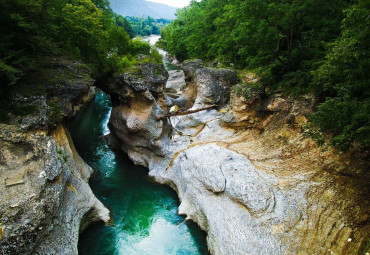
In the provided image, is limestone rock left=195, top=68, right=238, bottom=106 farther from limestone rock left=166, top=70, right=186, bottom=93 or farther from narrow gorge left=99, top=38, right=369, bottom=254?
limestone rock left=166, top=70, right=186, bottom=93

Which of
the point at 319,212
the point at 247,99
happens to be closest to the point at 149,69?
the point at 247,99

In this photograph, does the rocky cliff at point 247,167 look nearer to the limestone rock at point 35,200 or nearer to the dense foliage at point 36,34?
the dense foliage at point 36,34

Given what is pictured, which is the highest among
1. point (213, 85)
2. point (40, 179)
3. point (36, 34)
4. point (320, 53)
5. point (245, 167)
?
point (320, 53)

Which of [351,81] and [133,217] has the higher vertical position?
[351,81]

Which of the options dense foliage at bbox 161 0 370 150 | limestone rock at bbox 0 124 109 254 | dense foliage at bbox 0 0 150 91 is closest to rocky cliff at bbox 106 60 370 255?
dense foliage at bbox 161 0 370 150

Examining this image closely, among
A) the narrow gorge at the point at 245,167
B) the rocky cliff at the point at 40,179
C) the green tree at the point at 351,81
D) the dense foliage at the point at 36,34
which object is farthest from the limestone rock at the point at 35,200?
the green tree at the point at 351,81

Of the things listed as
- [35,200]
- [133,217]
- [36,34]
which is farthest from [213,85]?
[35,200]

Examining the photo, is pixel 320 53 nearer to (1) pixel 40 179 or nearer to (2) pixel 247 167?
(2) pixel 247 167
